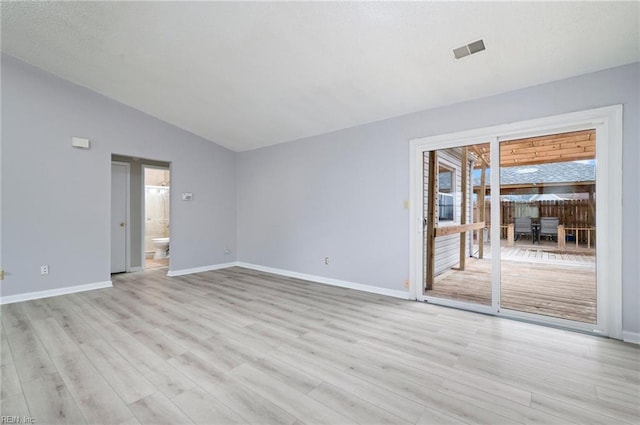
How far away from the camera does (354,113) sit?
420cm

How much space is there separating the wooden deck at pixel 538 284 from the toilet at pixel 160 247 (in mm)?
6262

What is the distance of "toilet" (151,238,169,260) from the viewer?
7.04 metres

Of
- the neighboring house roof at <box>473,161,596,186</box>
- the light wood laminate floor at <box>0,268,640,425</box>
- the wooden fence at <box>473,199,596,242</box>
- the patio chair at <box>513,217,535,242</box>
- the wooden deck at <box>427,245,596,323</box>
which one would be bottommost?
the light wood laminate floor at <box>0,268,640,425</box>

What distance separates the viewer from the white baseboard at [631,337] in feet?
8.57

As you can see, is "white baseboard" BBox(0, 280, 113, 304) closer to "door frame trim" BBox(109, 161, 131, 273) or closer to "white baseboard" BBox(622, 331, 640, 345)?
"door frame trim" BBox(109, 161, 131, 273)

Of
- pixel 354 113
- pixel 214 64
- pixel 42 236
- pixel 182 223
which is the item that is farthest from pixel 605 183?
pixel 42 236

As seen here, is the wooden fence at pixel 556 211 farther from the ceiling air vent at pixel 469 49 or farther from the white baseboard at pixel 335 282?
the ceiling air vent at pixel 469 49

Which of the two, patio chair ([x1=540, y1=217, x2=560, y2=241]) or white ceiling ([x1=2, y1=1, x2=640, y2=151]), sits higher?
white ceiling ([x1=2, y1=1, x2=640, y2=151])

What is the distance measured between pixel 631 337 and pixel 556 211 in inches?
58.4

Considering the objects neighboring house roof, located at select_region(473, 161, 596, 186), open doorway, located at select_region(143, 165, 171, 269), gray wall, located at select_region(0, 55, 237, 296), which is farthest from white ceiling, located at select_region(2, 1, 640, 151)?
open doorway, located at select_region(143, 165, 171, 269)

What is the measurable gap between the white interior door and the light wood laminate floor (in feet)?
6.43

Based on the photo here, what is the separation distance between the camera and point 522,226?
12.6 feet

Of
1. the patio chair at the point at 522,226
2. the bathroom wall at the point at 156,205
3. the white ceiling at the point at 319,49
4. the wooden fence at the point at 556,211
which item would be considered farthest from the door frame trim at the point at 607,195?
the bathroom wall at the point at 156,205

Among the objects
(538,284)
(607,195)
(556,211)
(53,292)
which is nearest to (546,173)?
(556,211)
